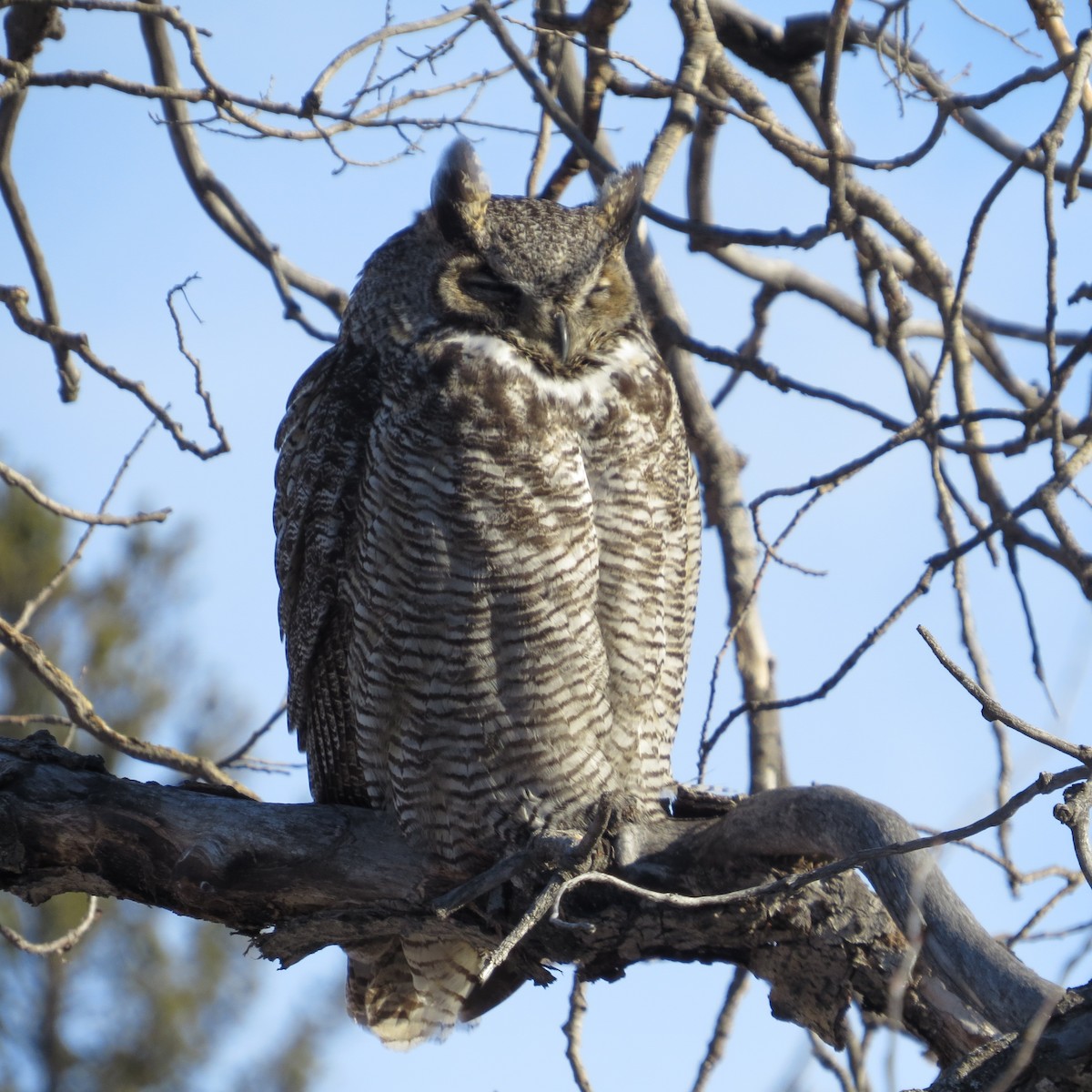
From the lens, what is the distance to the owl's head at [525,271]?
291 cm

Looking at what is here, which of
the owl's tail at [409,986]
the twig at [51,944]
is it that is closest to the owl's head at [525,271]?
the owl's tail at [409,986]

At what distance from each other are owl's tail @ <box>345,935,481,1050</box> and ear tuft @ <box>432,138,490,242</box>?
5.23 feet

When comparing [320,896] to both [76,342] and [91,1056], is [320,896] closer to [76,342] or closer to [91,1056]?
[76,342]

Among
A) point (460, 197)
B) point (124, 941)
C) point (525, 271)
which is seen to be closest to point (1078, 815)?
point (525, 271)

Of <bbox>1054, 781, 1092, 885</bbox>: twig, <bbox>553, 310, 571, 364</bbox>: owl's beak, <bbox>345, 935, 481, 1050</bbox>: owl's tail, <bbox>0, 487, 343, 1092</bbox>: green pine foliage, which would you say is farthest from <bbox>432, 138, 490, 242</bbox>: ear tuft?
<bbox>0, 487, 343, 1092</bbox>: green pine foliage

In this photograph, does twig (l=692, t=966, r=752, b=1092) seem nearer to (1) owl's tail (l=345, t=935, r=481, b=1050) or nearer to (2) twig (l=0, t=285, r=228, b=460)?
(1) owl's tail (l=345, t=935, r=481, b=1050)

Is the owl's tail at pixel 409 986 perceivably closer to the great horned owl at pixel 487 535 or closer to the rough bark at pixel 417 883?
the great horned owl at pixel 487 535

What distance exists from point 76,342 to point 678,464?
1384mm

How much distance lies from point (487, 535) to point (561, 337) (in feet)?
1.57

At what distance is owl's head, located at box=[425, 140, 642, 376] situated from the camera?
9.56 feet

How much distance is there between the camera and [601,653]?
283 cm

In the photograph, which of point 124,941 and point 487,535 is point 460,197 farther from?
point 124,941

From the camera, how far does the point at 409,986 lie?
3.27 meters

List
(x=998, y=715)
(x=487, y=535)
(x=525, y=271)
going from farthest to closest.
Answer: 1. (x=525, y=271)
2. (x=487, y=535)
3. (x=998, y=715)
